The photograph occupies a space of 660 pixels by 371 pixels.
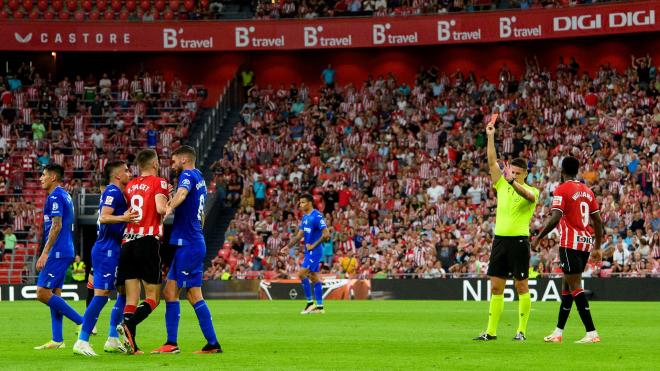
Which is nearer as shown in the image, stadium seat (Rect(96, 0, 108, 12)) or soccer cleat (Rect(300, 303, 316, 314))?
soccer cleat (Rect(300, 303, 316, 314))

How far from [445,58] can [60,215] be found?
34.1 meters

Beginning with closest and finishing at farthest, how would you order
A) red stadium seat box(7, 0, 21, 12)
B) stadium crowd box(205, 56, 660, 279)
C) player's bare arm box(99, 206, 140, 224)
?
player's bare arm box(99, 206, 140, 224), stadium crowd box(205, 56, 660, 279), red stadium seat box(7, 0, 21, 12)

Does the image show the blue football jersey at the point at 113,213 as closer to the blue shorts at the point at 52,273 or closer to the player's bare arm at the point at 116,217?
the player's bare arm at the point at 116,217

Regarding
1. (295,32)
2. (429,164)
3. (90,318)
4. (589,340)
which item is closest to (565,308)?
(589,340)

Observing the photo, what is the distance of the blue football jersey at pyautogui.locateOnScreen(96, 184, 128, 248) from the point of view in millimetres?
13867

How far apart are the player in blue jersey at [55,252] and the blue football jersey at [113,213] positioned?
0.89 m

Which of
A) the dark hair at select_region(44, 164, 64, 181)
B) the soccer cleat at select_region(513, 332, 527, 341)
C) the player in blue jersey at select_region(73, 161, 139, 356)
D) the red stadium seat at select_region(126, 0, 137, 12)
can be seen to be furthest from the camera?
the red stadium seat at select_region(126, 0, 137, 12)

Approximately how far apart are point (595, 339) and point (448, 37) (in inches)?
1206

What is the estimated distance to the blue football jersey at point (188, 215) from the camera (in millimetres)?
13375

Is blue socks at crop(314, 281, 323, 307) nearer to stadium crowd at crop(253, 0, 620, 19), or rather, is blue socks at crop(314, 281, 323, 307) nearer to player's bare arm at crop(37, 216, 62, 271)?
player's bare arm at crop(37, 216, 62, 271)

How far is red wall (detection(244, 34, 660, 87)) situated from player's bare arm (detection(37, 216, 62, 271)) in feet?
109

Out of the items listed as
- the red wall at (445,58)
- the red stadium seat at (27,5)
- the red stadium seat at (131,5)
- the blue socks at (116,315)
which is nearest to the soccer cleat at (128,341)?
the blue socks at (116,315)

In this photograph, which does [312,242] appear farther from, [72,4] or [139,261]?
[72,4]

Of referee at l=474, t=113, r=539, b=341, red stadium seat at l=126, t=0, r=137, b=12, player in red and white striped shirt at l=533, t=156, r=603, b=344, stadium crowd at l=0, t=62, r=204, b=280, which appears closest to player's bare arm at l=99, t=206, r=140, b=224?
referee at l=474, t=113, r=539, b=341
